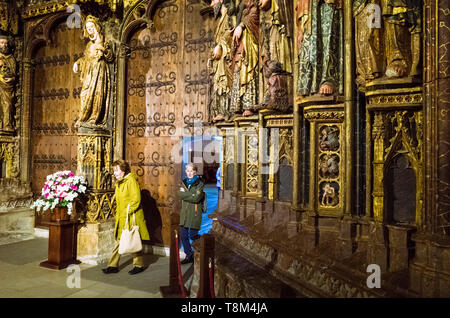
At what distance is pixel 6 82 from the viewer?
7672 millimetres

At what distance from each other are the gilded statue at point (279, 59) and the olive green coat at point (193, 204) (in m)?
2.17

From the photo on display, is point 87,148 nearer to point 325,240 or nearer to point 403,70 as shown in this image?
point 325,240

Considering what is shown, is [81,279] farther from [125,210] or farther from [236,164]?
[236,164]

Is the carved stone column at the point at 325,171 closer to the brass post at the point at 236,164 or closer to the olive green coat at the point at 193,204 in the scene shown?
the brass post at the point at 236,164

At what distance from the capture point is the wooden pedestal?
540 centimetres

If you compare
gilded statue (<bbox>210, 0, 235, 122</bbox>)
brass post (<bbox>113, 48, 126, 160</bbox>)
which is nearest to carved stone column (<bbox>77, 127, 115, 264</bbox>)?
brass post (<bbox>113, 48, 126, 160</bbox>)

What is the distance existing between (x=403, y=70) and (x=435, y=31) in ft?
1.02

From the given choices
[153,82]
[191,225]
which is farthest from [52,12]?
[191,225]

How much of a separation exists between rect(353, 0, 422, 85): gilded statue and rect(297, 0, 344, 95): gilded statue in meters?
0.25

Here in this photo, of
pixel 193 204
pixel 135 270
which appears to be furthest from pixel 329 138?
pixel 135 270

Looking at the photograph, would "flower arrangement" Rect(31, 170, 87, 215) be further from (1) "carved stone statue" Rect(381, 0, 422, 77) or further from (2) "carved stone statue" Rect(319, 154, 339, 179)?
(1) "carved stone statue" Rect(381, 0, 422, 77)

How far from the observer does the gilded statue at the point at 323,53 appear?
2986mm

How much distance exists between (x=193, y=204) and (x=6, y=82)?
5.46 m

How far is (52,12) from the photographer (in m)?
7.49
